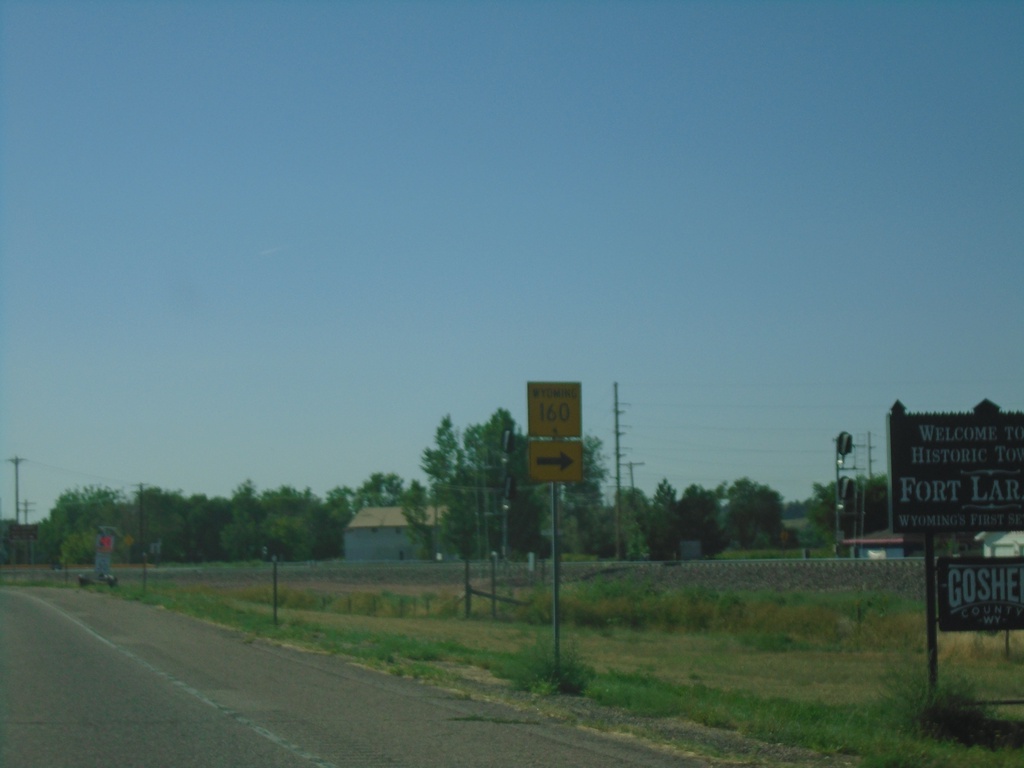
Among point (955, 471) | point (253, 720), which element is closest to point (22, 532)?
point (253, 720)

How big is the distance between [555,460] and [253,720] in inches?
231

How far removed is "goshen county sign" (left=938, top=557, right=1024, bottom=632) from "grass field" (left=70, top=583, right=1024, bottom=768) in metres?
0.70

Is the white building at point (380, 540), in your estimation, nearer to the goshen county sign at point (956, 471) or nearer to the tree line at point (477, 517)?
the tree line at point (477, 517)

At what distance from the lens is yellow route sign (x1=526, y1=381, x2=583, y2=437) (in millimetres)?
16766

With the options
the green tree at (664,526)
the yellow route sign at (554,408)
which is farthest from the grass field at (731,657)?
the green tree at (664,526)

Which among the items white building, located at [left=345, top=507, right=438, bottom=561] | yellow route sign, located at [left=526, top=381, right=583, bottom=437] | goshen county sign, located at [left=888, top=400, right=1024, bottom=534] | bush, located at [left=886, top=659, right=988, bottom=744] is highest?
yellow route sign, located at [left=526, top=381, right=583, bottom=437]

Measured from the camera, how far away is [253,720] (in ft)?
43.8

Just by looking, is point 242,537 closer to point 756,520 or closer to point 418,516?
point 418,516

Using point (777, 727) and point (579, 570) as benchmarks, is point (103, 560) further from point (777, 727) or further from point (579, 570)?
point (777, 727)

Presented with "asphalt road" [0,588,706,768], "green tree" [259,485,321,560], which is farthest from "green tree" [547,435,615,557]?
"asphalt road" [0,588,706,768]

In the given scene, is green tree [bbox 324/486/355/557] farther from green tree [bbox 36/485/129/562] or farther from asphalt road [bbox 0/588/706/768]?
asphalt road [bbox 0/588/706/768]

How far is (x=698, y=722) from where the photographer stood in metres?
13.0

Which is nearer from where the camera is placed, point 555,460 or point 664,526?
point 555,460

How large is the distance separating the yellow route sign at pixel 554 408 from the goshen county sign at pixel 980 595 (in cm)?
575
